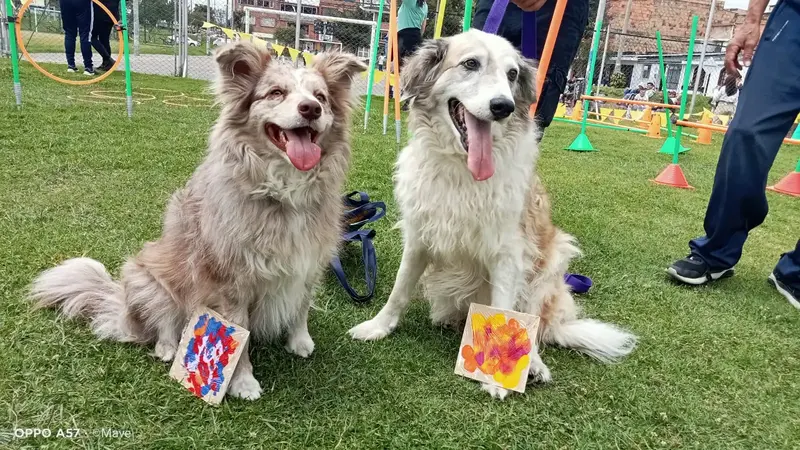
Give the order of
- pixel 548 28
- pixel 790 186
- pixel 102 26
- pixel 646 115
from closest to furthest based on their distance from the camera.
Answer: pixel 548 28 < pixel 790 186 < pixel 102 26 < pixel 646 115

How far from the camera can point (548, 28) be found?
3.51 m

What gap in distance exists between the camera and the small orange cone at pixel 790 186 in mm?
7562

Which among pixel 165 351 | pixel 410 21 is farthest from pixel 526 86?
pixel 410 21

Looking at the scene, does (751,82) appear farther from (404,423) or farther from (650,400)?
(404,423)

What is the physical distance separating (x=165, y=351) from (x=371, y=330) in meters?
1.04

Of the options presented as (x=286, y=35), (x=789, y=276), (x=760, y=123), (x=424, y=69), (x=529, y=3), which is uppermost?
(x=286, y=35)

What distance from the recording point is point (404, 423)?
2121 mm

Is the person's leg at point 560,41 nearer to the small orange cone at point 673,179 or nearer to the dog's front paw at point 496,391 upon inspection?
the dog's front paw at point 496,391

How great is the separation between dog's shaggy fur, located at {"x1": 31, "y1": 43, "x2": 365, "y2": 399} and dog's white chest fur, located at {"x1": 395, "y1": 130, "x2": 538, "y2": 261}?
0.43m

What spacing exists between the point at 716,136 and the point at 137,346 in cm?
1789

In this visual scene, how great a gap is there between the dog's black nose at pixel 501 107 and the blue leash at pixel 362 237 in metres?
1.13

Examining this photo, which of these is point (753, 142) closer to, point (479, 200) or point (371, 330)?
point (479, 200)

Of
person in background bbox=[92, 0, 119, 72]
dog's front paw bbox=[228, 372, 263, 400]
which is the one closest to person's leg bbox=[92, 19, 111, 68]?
person in background bbox=[92, 0, 119, 72]

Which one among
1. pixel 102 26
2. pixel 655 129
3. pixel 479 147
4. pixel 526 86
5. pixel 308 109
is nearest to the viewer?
pixel 308 109
